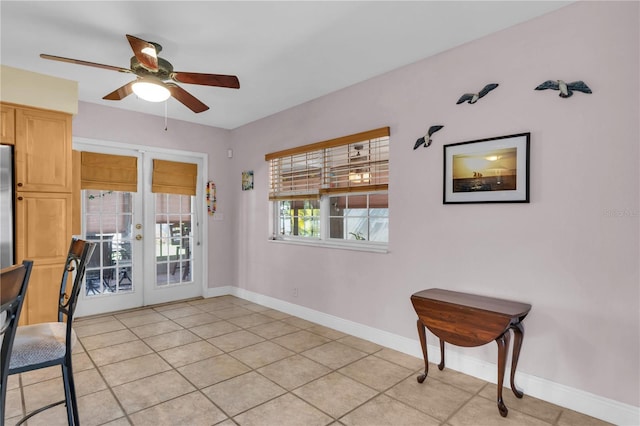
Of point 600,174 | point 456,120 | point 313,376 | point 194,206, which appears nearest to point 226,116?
point 194,206

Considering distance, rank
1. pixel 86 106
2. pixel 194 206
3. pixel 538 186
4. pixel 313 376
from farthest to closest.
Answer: pixel 194 206 < pixel 86 106 < pixel 313 376 < pixel 538 186

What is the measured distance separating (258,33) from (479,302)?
2433 mm

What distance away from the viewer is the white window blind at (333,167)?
3295 millimetres

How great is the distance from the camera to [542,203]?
2287 millimetres

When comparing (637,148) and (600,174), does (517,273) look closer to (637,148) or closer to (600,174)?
(600,174)

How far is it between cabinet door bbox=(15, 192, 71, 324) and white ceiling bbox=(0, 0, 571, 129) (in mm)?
1200

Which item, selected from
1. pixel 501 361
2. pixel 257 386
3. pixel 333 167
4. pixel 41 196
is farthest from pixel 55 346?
pixel 333 167

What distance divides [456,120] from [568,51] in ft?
2.56

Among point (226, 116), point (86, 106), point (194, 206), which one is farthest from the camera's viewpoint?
point (194, 206)

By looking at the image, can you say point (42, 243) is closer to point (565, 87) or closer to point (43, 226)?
point (43, 226)

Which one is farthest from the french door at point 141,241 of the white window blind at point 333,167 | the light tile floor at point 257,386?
the white window blind at point 333,167

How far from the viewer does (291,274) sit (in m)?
4.18

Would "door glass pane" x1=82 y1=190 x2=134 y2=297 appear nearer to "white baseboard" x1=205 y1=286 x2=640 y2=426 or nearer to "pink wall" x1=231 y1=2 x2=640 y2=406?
"white baseboard" x1=205 y1=286 x2=640 y2=426

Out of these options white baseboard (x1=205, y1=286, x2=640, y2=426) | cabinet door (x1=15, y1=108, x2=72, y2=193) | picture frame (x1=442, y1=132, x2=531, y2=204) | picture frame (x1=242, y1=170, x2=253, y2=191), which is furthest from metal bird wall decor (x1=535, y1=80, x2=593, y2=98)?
cabinet door (x1=15, y1=108, x2=72, y2=193)
